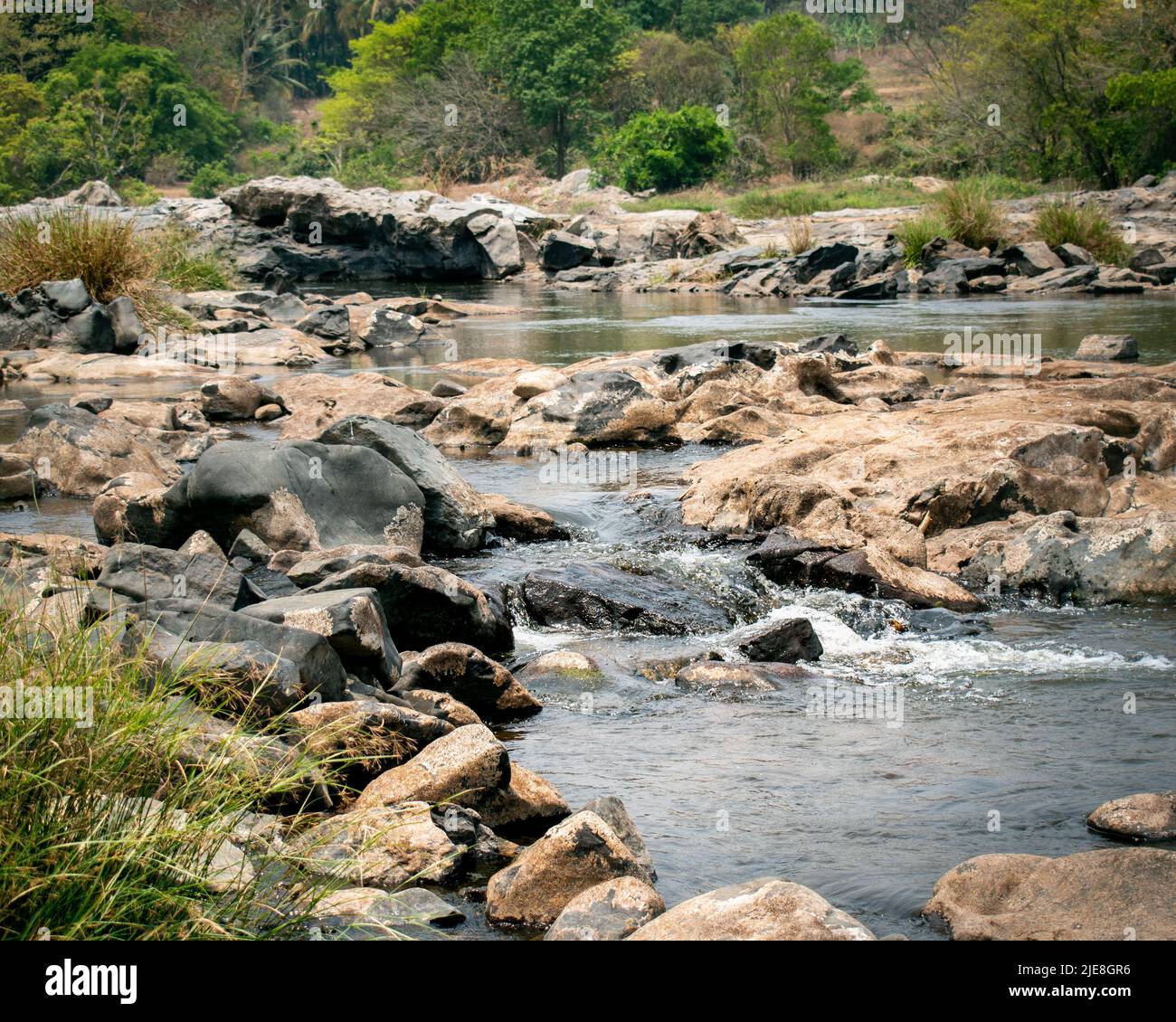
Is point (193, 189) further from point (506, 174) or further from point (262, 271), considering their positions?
point (262, 271)

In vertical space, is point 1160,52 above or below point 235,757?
above

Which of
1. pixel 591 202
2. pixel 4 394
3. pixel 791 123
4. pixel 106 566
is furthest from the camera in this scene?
pixel 791 123

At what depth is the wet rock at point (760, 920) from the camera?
3283 mm

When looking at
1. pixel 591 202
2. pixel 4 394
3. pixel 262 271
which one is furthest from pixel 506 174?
pixel 4 394

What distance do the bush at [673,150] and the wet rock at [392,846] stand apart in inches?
1687

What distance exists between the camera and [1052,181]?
3759cm

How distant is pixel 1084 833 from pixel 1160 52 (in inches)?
1472

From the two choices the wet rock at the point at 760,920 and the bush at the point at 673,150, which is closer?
the wet rock at the point at 760,920

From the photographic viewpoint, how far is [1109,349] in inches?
586

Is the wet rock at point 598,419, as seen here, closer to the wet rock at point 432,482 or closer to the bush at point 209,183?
the wet rock at point 432,482

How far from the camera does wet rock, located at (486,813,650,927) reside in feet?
12.6

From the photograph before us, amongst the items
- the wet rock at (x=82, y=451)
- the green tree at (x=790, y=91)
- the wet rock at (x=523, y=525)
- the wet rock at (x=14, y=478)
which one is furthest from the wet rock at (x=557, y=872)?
the green tree at (x=790, y=91)

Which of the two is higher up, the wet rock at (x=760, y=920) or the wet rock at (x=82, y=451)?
the wet rock at (x=82, y=451)

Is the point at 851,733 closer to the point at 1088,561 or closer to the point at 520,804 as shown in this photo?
the point at 520,804
